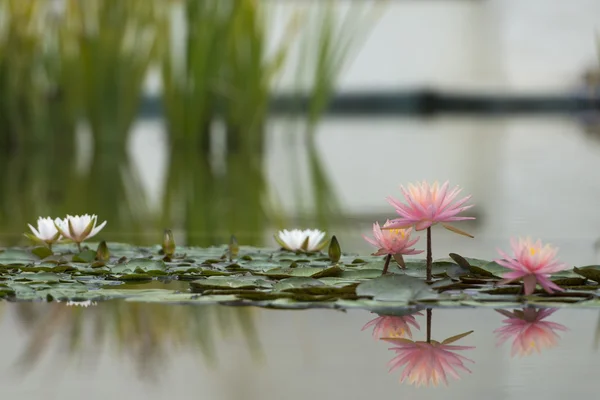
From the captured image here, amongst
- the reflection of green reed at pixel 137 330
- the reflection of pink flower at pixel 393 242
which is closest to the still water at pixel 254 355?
the reflection of green reed at pixel 137 330

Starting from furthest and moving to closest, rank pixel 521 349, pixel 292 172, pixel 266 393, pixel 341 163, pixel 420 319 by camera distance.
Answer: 1. pixel 341 163
2. pixel 292 172
3. pixel 420 319
4. pixel 521 349
5. pixel 266 393

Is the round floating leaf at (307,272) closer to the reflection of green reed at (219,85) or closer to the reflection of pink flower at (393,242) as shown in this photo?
the reflection of pink flower at (393,242)

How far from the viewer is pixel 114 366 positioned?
0.63 m

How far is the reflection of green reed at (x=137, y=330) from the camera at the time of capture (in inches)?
26.5

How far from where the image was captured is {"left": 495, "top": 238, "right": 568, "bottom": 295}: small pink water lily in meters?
0.81

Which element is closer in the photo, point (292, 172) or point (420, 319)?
point (420, 319)

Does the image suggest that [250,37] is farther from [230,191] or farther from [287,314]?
[287,314]

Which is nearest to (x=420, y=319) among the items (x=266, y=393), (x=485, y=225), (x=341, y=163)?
(x=266, y=393)

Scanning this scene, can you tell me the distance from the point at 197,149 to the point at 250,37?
474 millimetres

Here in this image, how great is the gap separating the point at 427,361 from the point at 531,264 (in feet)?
0.73

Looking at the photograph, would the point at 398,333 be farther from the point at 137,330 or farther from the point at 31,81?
the point at 31,81

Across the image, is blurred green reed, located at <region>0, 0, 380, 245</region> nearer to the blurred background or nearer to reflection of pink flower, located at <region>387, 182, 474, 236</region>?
the blurred background

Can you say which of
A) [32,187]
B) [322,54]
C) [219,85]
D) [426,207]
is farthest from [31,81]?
[426,207]

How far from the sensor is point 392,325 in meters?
0.75
